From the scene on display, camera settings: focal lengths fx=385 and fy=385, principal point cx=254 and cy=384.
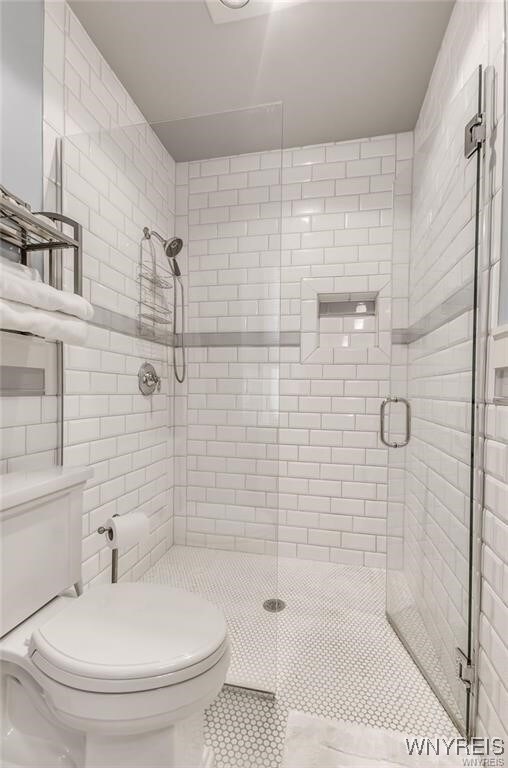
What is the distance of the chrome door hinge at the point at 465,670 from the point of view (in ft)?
4.04

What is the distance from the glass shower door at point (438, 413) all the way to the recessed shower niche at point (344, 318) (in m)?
0.56

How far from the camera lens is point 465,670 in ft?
4.09

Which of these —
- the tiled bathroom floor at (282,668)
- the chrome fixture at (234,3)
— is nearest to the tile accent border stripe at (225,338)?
the tiled bathroom floor at (282,668)

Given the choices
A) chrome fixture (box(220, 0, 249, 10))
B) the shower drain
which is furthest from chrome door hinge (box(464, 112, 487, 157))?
the shower drain

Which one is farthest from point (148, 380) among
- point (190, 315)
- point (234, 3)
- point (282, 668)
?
point (234, 3)

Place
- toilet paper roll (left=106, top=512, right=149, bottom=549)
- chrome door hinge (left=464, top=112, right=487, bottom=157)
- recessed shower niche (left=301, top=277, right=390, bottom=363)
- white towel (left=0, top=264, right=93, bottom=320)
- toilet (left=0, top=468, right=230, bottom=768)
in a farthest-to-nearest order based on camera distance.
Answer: recessed shower niche (left=301, top=277, right=390, bottom=363)
toilet paper roll (left=106, top=512, right=149, bottom=549)
chrome door hinge (left=464, top=112, right=487, bottom=157)
white towel (left=0, top=264, right=93, bottom=320)
toilet (left=0, top=468, right=230, bottom=768)

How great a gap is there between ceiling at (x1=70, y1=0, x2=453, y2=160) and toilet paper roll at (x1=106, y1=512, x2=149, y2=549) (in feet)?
4.74

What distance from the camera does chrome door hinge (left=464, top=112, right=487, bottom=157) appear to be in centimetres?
121

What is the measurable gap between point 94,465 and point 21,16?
1702 millimetres

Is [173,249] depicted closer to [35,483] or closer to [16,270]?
[16,270]

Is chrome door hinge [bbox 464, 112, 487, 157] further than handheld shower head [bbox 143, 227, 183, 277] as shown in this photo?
No

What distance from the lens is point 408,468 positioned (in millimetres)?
1833

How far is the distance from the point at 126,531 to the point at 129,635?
46 centimetres

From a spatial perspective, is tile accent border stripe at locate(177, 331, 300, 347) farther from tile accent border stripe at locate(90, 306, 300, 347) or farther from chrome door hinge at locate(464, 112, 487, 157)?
chrome door hinge at locate(464, 112, 487, 157)
